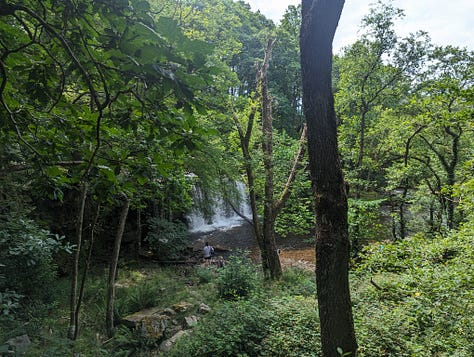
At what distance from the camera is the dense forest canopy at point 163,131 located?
1260 millimetres

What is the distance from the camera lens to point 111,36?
122 centimetres

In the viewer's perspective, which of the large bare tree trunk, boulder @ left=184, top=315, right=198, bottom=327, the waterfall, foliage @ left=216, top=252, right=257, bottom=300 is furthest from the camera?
the waterfall

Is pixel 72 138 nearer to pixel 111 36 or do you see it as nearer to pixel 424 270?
pixel 111 36

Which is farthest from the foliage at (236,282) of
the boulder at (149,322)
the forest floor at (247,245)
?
the forest floor at (247,245)

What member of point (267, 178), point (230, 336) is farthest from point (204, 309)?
point (267, 178)

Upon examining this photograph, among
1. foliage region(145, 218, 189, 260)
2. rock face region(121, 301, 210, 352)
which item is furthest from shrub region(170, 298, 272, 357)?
foliage region(145, 218, 189, 260)

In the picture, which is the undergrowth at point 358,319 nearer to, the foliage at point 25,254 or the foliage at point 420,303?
the foliage at point 420,303

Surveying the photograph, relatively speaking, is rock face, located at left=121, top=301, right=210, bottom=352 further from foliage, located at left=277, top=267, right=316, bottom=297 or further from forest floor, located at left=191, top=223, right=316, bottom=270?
forest floor, located at left=191, top=223, right=316, bottom=270

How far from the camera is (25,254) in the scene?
424 centimetres

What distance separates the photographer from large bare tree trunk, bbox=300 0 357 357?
2.65 meters

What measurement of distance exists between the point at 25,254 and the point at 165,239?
7268 millimetres

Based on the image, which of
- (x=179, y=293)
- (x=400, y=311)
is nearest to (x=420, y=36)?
(x=400, y=311)

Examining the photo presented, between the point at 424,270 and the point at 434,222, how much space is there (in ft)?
25.8

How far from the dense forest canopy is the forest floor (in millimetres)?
3178
